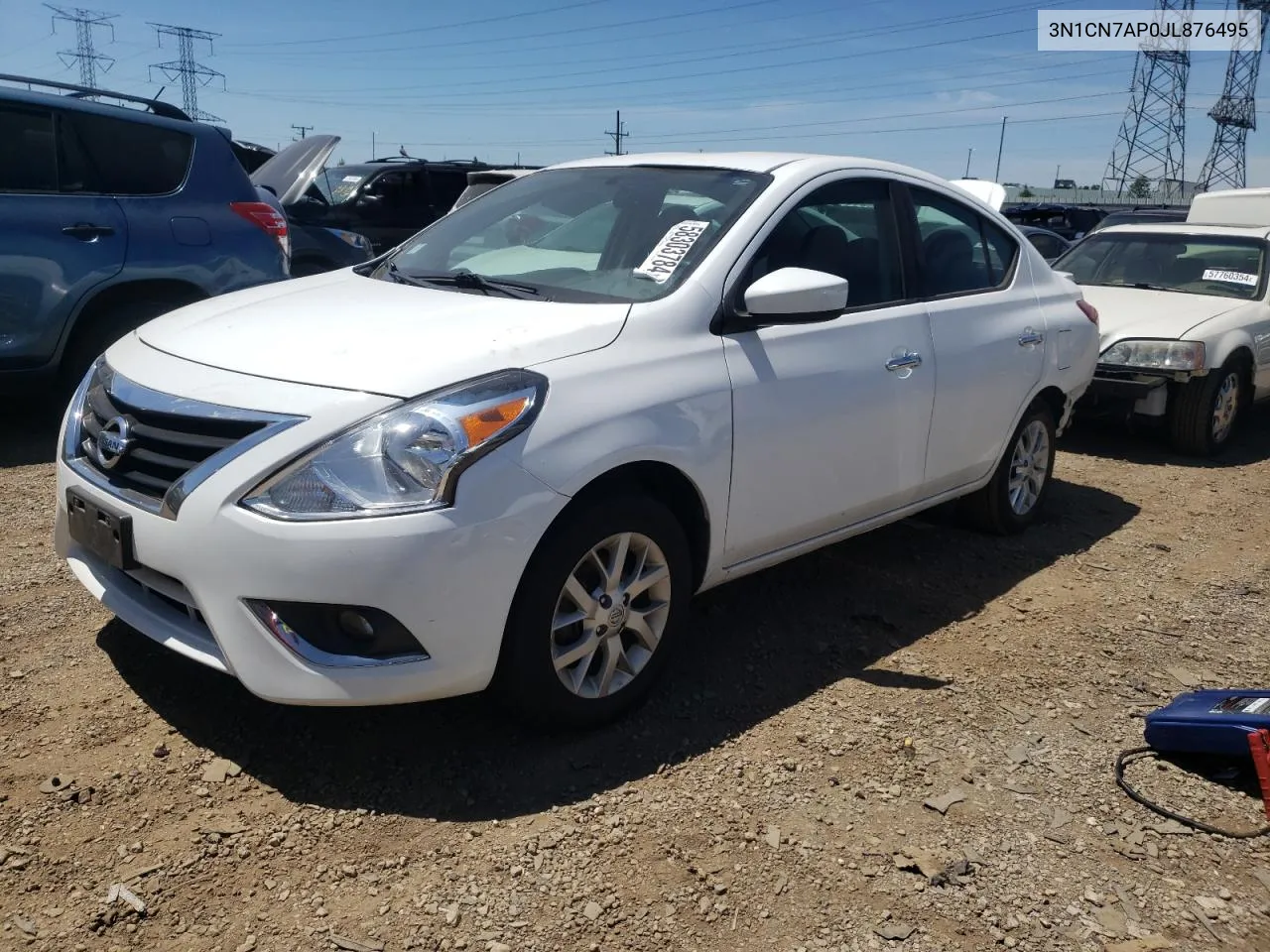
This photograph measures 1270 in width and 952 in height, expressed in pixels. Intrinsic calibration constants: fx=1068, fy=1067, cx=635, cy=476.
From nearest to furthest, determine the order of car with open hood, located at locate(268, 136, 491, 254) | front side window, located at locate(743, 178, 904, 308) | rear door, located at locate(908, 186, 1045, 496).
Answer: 1. front side window, located at locate(743, 178, 904, 308)
2. rear door, located at locate(908, 186, 1045, 496)
3. car with open hood, located at locate(268, 136, 491, 254)

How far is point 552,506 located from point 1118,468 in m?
5.30

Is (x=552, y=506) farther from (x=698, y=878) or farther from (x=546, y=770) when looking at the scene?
(x=698, y=878)

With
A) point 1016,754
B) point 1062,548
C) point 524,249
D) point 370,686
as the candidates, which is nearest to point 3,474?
point 524,249

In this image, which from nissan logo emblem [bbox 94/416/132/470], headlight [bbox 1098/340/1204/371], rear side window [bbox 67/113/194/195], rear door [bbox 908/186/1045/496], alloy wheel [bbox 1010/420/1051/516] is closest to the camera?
nissan logo emblem [bbox 94/416/132/470]

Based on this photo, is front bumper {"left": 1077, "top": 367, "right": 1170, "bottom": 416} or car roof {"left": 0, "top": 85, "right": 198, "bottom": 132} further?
front bumper {"left": 1077, "top": 367, "right": 1170, "bottom": 416}

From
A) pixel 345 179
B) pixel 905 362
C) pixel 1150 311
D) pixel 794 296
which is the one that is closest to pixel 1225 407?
pixel 1150 311

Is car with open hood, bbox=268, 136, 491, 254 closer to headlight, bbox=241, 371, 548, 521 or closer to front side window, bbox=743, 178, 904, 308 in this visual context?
front side window, bbox=743, 178, 904, 308

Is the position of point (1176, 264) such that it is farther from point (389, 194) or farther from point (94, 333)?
point (389, 194)

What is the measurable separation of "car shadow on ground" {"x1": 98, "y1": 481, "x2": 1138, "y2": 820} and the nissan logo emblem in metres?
0.75

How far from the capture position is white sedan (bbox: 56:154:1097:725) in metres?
2.56

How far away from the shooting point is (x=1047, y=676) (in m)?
3.72

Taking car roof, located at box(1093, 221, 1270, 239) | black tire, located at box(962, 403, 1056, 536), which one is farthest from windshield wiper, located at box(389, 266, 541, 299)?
car roof, located at box(1093, 221, 1270, 239)

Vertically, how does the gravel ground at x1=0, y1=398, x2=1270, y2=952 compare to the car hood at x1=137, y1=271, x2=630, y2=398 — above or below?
below

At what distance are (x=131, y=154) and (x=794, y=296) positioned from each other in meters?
4.47
